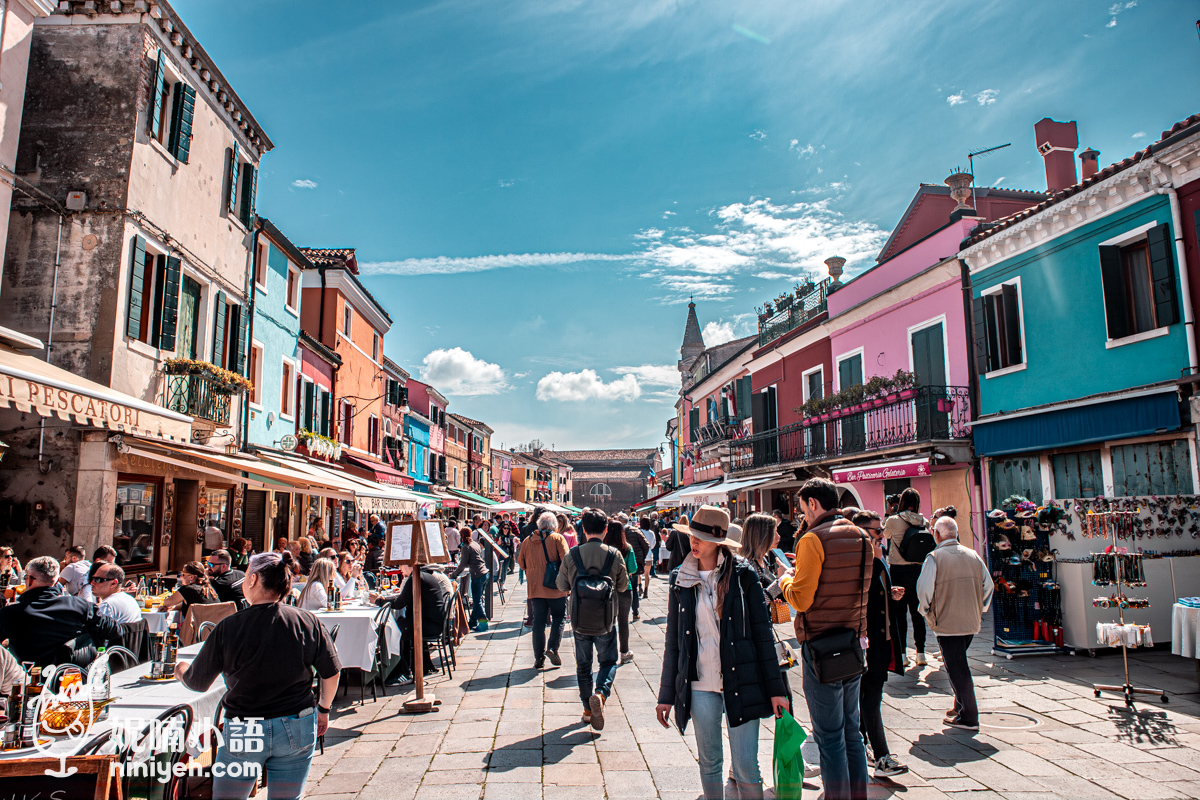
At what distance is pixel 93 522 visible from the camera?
30.9 feet

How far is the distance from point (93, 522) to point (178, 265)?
161 inches

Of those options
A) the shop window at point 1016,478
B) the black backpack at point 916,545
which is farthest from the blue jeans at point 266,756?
the shop window at point 1016,478

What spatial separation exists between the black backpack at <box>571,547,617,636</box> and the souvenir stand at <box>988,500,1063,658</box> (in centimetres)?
464

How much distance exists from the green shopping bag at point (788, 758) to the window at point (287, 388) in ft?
53.2

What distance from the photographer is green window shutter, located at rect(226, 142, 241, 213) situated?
13.4 metres

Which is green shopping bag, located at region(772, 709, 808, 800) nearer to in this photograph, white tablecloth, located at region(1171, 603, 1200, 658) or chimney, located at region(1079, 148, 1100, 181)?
white tablecloth, located at region(1171, 603, 1200, 658)

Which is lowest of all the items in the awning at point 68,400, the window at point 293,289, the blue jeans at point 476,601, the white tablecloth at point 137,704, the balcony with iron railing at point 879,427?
the blue jeans at point 476,601

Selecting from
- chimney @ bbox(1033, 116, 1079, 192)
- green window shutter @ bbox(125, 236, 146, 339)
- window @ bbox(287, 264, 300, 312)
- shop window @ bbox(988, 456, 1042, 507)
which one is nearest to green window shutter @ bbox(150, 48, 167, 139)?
green window shutter @ bbox(125, 236, 146, 339)

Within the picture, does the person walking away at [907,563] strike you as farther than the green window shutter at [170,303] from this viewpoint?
No

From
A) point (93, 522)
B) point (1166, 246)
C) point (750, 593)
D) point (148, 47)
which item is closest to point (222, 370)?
point (93, 522)

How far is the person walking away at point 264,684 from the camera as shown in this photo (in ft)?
10.2

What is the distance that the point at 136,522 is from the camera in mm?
10641

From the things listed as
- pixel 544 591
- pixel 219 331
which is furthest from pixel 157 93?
pixel 544 591

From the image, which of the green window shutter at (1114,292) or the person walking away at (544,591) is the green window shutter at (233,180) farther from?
the green window shutter at (1114,292)
